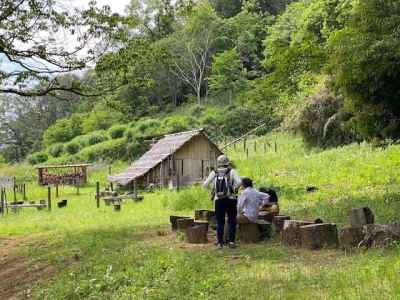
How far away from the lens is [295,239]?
10.3 meters

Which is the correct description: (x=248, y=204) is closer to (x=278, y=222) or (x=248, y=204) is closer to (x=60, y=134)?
(x=278, y=222)

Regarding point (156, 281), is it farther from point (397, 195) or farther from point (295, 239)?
point (397, 195)

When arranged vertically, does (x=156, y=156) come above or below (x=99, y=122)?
below

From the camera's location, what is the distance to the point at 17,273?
1144 centimetres

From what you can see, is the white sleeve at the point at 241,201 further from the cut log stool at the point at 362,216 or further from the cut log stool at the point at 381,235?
the cut log stool at the point at 381,235

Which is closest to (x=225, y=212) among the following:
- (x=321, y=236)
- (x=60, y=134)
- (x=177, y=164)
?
(x=321, y=236)

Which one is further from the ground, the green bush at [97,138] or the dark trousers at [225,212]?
the green bush at [97,138]

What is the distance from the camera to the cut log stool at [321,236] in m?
9.66

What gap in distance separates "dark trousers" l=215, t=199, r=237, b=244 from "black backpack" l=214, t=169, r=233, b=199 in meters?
0.17

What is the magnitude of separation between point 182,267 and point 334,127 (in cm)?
2561

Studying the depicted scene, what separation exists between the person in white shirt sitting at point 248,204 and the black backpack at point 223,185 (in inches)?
26.4

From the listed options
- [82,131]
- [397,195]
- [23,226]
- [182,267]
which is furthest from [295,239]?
[82,131]

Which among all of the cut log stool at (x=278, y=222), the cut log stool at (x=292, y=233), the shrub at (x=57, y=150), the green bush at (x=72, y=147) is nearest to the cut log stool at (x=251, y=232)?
the cut log stool at (x=278, y=222)

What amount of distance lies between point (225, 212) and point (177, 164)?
81.6 feet
